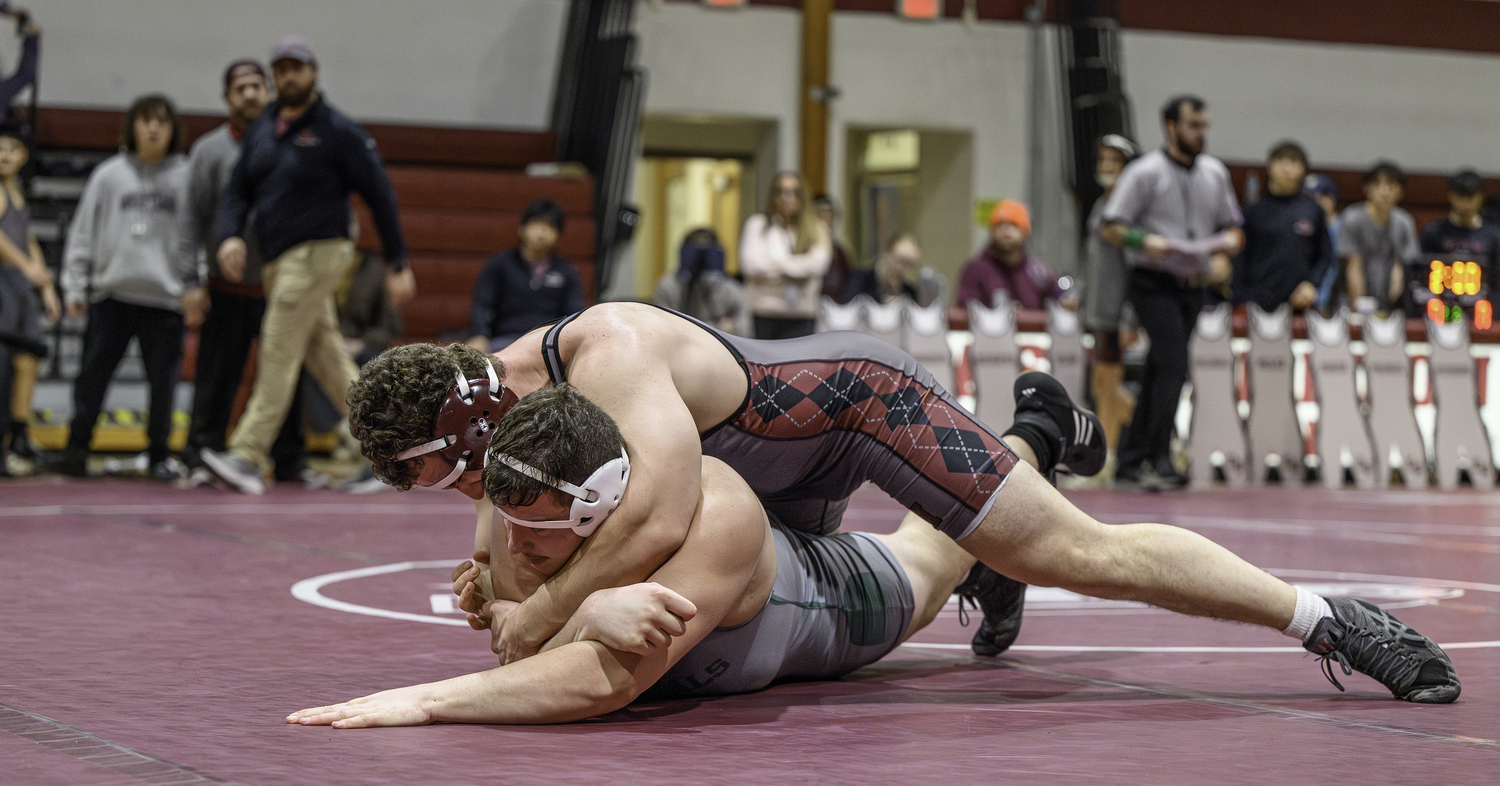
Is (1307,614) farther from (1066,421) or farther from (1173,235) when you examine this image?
(1173,235)

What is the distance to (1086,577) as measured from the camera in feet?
9.46

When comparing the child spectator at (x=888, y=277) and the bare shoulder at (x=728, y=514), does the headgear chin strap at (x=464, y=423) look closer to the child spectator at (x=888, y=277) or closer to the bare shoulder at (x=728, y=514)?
the bare shoulder at (x=728, y=514)

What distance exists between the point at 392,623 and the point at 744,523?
4.32ft

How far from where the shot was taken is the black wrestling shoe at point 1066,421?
339 cm

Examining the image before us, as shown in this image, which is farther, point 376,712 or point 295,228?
point 295,228

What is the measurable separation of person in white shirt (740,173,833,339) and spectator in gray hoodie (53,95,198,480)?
2882 mm

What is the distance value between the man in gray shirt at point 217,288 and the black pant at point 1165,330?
3.97m

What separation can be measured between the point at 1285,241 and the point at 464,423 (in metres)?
7.39

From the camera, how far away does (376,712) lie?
2455mm

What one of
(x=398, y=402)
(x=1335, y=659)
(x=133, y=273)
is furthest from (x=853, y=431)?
(x=133, y=273)

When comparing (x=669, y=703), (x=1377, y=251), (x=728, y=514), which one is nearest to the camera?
(x=728, y=514)

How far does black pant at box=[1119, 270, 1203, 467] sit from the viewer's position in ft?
25.9

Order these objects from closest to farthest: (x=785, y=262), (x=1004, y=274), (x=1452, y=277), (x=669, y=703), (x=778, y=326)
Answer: (x=669, y=703) < (x=785, y=262) < (x=778, y=326) < (x=1004, y=274) < (x=1452, y=277)

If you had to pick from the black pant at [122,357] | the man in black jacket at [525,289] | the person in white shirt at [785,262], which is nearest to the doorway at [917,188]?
the person in white shirt at [785,262]
